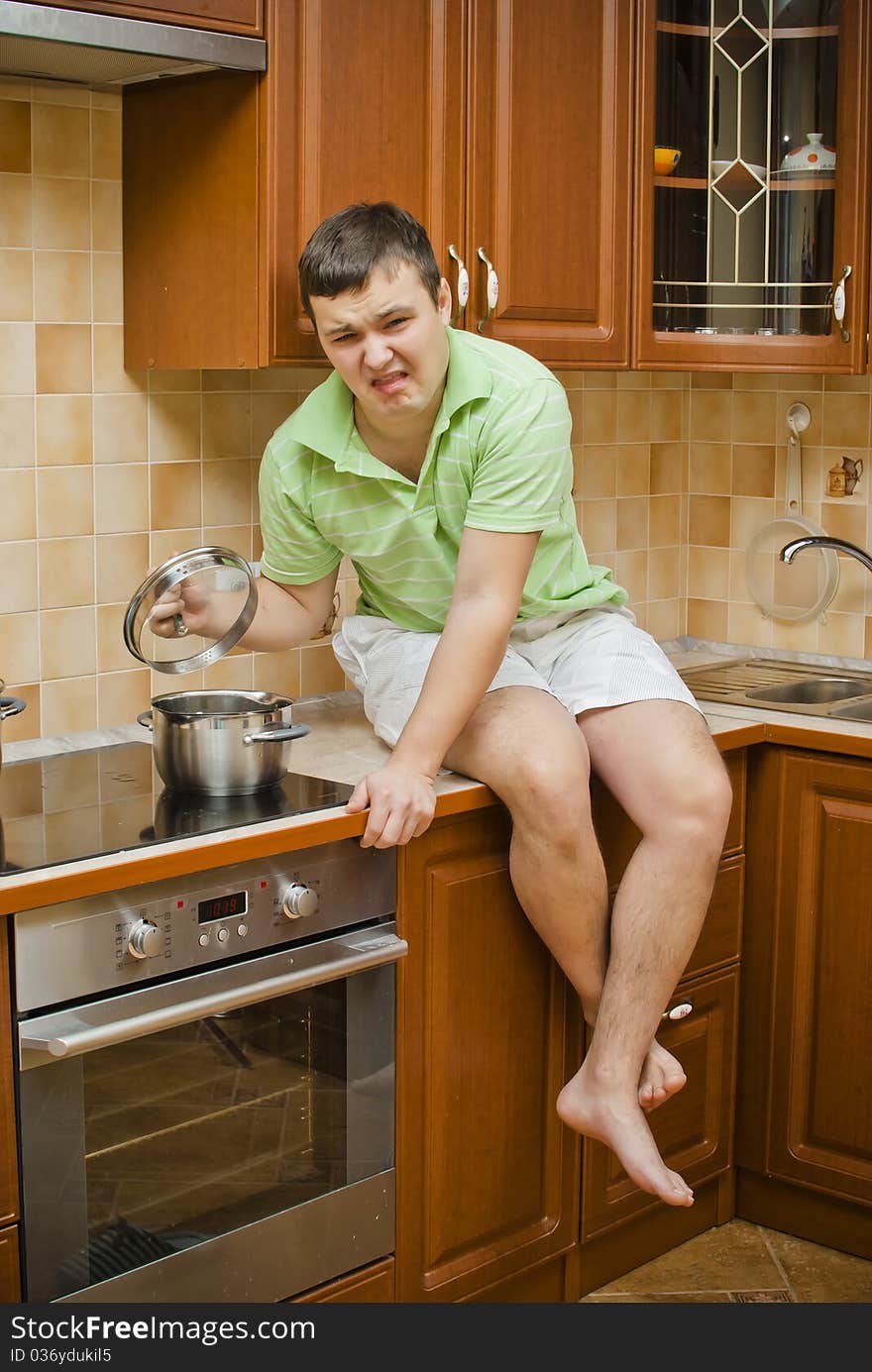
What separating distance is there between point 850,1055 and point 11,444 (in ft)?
5.27

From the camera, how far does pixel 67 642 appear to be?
8.12 ft

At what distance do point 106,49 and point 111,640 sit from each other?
870 millimetres

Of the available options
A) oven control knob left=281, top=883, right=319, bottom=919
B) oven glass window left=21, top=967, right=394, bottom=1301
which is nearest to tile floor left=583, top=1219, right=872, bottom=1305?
oven glass window left=21, top=967, right=394, bottom=1301

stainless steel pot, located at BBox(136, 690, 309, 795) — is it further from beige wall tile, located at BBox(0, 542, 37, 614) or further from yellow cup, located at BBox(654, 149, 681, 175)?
yellow cup, located at BBox(654, 149, 681, 175)

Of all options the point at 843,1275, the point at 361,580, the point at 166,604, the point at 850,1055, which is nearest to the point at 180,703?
the point at 166,604

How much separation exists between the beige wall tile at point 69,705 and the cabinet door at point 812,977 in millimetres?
1078

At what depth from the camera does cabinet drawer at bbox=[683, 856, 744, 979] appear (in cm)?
267

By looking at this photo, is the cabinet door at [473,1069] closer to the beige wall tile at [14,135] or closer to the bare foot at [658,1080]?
the bare foot at [658,1080]

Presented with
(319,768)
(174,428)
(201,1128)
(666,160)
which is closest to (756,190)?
(666,160)

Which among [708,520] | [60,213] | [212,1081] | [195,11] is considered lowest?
[212,1081]

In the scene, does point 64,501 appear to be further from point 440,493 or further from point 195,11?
point 195,11

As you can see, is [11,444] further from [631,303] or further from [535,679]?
[631,303]

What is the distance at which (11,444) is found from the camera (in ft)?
7.78

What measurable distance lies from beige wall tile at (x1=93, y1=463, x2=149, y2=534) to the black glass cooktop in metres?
0.35
